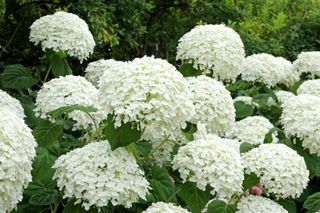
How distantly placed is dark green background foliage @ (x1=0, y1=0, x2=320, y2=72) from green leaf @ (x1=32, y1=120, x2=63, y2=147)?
1.71m

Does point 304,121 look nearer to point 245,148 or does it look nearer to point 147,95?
point 245,148

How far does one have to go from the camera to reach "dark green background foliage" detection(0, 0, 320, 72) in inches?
205

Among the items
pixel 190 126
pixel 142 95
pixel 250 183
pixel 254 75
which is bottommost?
pixel 254 75

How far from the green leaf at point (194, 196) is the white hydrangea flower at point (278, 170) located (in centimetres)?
51

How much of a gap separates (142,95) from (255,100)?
2.06 m

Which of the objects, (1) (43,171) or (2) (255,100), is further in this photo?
(2) (255,100)

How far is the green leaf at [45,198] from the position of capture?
8.04ft

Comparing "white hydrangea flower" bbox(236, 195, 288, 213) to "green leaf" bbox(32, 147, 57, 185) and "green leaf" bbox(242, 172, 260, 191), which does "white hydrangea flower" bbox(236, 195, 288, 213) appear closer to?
"green leaf" bbox(242, 172, 260, 191)

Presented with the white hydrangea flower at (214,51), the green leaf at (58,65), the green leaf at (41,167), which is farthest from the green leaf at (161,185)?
the green leaf at (58,65)

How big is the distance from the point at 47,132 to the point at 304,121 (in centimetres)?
147

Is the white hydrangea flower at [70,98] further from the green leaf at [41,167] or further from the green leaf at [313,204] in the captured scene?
the green leaf at [313,204]

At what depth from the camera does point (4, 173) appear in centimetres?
201

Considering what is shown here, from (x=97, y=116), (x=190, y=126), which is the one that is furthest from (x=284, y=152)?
(x=97, y=116)

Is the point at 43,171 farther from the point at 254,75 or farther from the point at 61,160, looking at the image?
the point at 254,75
